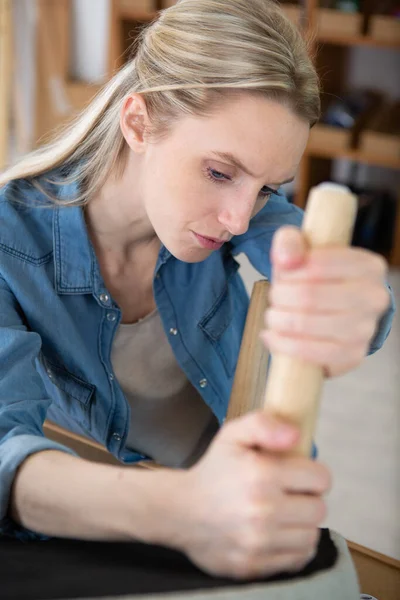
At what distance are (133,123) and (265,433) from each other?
2.26 feet

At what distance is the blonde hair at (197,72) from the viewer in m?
1.05

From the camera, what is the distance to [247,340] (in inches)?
44.2

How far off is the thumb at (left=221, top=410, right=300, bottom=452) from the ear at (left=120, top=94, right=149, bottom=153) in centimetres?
64

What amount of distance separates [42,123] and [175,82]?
3.26m

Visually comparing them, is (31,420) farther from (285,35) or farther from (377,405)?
(377,405)

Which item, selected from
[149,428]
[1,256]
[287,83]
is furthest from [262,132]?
[149,428]

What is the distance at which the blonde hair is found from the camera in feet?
3.43

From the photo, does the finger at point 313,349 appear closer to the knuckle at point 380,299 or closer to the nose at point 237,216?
the knuckle at point 380,299

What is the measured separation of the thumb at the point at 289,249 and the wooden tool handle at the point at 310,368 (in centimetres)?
2

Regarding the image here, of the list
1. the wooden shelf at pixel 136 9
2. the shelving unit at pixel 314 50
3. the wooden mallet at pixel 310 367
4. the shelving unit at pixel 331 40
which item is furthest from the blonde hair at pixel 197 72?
the wooden shelf at pixel 136 9

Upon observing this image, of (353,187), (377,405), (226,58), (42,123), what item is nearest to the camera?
(226,58)

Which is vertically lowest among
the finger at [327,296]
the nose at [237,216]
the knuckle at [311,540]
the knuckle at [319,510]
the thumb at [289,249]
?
the knuckle at [311,540]

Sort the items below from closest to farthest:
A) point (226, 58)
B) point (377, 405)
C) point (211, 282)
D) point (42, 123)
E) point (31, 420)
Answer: point (31, 420), point (226, 58), point (211, 282), point (377, 405), point (42, 123)

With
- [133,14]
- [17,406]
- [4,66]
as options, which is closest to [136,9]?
[133,14]
